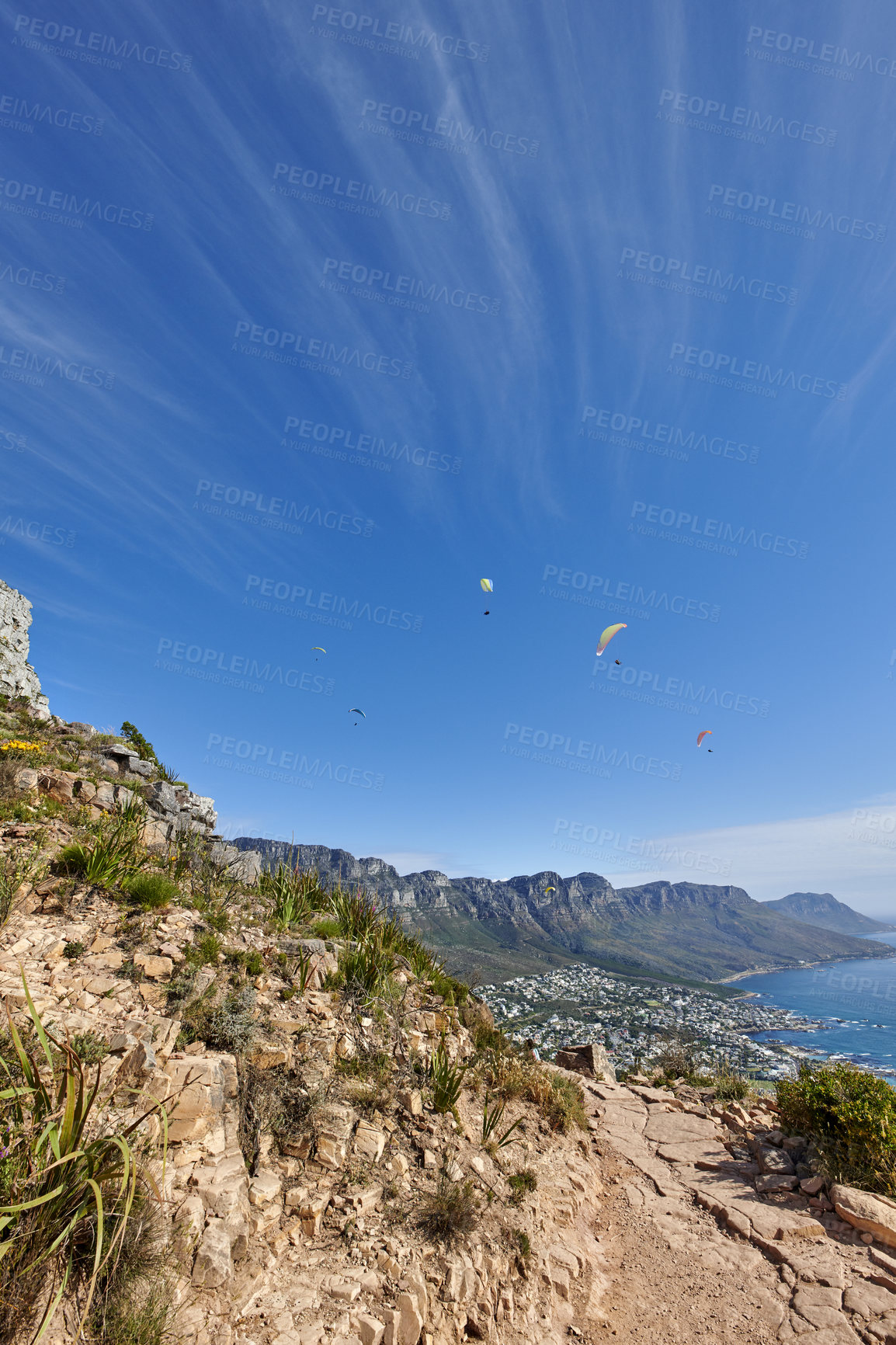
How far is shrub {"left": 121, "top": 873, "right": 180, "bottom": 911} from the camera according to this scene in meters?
7.48

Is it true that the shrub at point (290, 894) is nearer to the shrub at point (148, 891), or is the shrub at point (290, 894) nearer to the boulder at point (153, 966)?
the shrub at point (148, 891)

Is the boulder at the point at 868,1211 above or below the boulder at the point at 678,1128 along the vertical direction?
above

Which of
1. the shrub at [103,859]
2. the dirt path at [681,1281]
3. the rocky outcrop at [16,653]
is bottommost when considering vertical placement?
the dirt path at [681,1281]

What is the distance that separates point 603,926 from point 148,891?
145 metres

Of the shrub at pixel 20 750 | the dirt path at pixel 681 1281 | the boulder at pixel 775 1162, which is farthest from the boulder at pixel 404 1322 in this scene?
the shrub at pixel 20 750

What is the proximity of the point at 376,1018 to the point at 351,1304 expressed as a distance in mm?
3465

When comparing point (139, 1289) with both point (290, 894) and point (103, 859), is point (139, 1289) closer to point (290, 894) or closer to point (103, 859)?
point (103, 859)

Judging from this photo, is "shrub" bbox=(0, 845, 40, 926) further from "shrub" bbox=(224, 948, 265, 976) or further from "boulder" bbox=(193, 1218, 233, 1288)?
"boulder" bbox=(193, 1218, 233, 1288)

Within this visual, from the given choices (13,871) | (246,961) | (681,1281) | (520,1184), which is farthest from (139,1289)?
(681,1281)

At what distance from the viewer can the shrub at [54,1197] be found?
9.43 ft

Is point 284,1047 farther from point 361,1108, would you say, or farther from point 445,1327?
point 445,1327

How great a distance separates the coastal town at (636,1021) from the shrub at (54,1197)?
9.33m

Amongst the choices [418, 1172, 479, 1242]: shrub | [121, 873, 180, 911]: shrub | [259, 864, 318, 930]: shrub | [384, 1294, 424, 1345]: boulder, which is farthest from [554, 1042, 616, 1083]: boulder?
[121, 873, 180, 911]: shrub

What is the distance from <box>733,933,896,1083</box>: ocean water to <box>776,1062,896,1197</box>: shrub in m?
0.62
